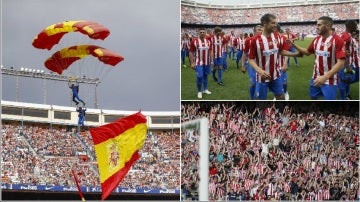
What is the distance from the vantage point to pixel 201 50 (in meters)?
14.4

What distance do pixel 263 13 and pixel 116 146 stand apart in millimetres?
4315

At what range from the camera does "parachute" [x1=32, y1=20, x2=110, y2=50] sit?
45.0 ft

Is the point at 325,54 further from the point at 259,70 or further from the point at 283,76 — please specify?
the point at 259,70

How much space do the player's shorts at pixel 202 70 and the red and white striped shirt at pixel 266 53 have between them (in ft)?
3.39

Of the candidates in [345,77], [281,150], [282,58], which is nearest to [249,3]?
[282,58]

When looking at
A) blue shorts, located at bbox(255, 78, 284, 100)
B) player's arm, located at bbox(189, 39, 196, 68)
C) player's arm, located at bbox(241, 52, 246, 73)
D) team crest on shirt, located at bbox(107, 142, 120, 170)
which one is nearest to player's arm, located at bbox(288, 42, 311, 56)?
blue shorts, located at bbox(255, 78, 284, 100)

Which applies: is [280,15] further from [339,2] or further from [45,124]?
[45,124]

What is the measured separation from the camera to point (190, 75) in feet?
46.7

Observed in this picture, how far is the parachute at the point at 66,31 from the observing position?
1371 cm

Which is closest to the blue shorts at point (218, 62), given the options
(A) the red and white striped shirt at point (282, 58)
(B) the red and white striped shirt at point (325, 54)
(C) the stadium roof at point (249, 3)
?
(C) the stadium roof at point (249, 3)

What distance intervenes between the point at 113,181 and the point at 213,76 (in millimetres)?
3943

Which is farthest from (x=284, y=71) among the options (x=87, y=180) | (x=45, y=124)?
(x=45, y=124)

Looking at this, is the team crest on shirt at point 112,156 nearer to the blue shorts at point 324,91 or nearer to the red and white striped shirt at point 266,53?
the red and white striped shirt at point 266,53

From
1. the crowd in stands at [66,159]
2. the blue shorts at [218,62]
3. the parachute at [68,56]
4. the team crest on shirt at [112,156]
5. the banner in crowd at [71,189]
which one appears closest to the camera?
the team crest on shirt at [112,156]
